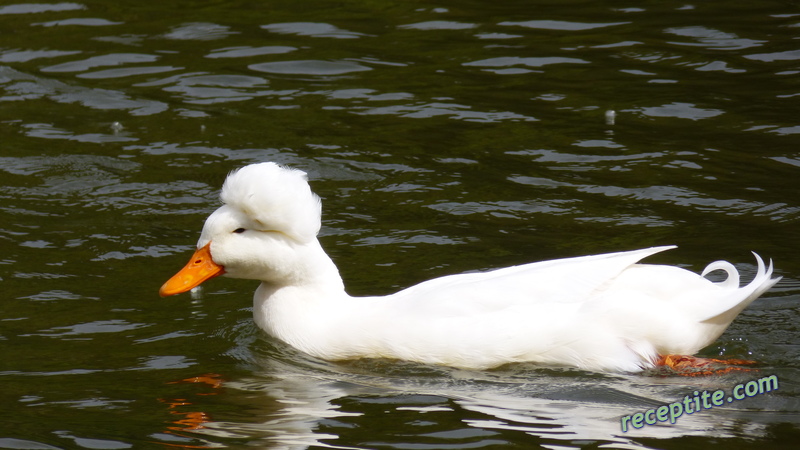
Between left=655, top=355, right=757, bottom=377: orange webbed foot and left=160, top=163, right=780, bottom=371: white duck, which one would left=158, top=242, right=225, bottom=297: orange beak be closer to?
left=160, top=163, right=780, bottom=371: white duck

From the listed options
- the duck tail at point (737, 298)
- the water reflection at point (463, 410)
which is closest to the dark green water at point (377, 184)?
the water reflection at point (463, 410)

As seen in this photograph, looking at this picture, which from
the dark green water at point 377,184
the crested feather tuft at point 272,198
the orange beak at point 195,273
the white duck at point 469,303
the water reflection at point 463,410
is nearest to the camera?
the water reflection at point 463,410

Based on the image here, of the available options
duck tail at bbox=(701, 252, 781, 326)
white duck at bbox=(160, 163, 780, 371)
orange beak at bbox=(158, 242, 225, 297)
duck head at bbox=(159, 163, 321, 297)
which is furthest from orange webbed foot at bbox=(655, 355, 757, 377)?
orange beak at bbox=(158, 242, 225, 297)

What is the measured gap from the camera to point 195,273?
20.2ft

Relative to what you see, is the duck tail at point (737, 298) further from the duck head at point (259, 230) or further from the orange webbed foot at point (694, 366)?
the duck head at point (259, 230)

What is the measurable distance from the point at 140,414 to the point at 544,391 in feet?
6.42

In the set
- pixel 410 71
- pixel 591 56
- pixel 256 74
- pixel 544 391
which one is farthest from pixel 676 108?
pixel 544 391

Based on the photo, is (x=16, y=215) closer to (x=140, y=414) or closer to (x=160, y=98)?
(x=160, y=98)

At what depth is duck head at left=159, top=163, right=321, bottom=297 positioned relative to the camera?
→ 5930 millimetres

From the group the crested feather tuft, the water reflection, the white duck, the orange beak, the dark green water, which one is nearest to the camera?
the water reflection

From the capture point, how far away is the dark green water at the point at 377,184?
17.5 feet

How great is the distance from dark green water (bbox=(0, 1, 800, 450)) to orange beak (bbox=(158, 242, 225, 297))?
0.41m

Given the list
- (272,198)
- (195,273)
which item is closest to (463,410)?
(272,198)

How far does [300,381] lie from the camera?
580 centimetres
